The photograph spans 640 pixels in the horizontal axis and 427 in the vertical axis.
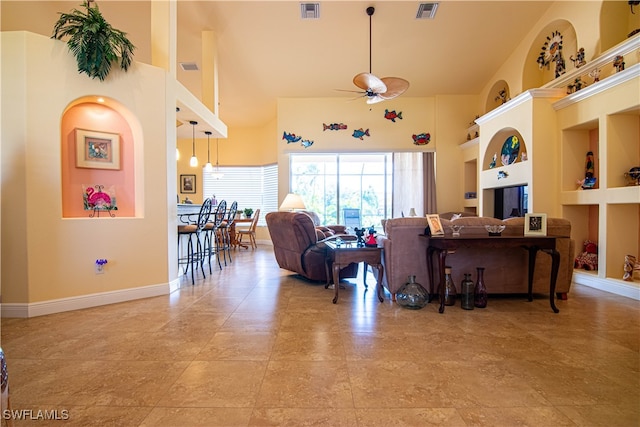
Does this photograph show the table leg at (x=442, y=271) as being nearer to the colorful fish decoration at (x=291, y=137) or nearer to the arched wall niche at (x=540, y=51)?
the arched wall niche at (x=540, y=51)

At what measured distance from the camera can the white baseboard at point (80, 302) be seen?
2.98 m

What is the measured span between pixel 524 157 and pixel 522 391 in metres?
4.57

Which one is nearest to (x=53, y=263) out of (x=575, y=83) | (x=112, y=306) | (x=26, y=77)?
(x=112, y=306)

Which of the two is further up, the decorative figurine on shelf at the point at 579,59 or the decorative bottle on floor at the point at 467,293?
the decorative figurine on shelf at the point at 579,59

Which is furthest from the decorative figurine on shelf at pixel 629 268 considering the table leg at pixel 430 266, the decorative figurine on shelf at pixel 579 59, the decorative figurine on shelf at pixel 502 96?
the decorative figurine on shelf at pixel 502 96

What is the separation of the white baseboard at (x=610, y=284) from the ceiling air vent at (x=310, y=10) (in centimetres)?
562

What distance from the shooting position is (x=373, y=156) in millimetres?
7891

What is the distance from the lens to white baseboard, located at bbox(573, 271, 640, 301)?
3.58 meters

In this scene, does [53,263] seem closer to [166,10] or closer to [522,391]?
[166,10]

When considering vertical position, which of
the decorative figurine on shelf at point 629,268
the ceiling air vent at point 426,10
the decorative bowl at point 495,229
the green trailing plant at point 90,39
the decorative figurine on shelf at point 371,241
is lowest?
the decorative figurine on shelf at point 629,268

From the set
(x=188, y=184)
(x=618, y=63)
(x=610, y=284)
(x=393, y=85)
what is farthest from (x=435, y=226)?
(x=188, y=184)

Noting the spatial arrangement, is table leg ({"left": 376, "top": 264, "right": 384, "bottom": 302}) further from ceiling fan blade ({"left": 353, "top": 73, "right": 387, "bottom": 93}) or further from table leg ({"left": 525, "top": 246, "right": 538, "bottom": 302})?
ceiling fan blade ({"left": 353, "top": 73, "right": 387, "bottom": 93})

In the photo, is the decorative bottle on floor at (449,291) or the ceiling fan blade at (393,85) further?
the ceiling fan blade at (393,85)

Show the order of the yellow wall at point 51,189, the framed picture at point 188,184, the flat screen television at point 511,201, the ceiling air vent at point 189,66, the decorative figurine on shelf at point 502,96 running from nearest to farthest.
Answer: the yellow wall at point 51,189 → the flat screen television at point 511,201 → the ceiling air vent at point 189,66 → the decorative figurine on shelf at point 502,96 → the framed picture at point 188,184
